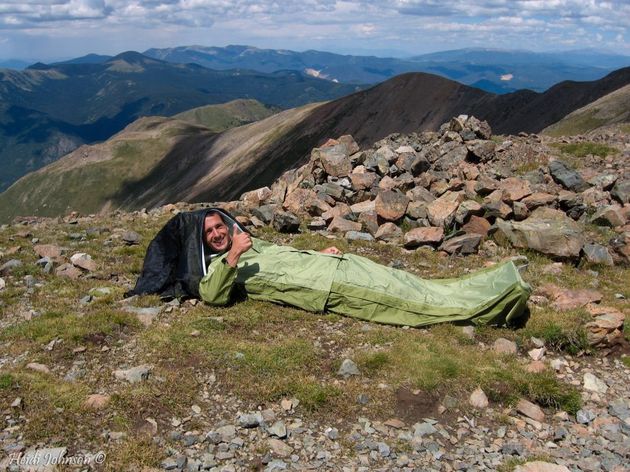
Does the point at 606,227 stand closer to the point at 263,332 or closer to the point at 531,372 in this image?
the point at 531,372

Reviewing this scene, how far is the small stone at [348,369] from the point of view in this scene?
28.0 ft

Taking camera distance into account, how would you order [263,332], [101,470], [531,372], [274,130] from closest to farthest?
[101,470] < [531,372] < [263,332] < [274,130]

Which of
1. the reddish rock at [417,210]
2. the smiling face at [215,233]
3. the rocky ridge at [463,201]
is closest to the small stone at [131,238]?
the rocky ridge at [463,201]

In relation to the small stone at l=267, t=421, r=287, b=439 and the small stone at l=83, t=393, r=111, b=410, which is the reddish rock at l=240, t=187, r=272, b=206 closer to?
the small stone at l=83, t=393, r=111, b=410

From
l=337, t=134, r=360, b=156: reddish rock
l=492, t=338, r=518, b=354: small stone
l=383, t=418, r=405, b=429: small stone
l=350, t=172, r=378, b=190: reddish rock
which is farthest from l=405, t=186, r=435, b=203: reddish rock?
l=383, t=418, r=405, b=429: small stone

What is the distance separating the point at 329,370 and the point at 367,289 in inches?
86.4

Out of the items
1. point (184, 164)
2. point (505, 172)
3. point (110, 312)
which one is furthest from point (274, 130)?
point (110, 312)

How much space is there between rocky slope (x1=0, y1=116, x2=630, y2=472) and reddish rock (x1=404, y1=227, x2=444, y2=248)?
49mm

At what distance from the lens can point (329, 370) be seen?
343 inches

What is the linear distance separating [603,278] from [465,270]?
3.37 metres

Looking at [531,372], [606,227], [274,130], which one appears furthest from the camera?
[274,130]

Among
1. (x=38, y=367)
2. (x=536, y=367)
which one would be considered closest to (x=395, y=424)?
(x=536, y=367)

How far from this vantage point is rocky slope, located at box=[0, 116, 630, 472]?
22.3 ft

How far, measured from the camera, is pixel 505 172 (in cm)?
2062
